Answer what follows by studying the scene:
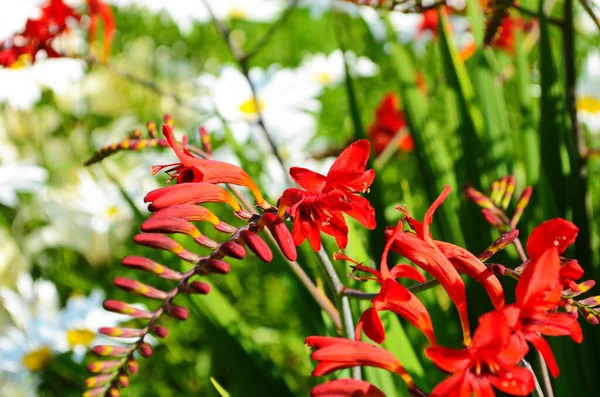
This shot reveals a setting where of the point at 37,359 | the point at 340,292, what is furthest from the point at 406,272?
the point at 37,359

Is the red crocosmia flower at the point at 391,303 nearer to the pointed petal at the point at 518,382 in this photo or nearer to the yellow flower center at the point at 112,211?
the pointed petal at the point at 518,382

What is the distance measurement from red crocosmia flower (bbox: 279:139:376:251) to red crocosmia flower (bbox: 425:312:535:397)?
97mm

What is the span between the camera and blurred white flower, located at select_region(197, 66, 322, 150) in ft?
5.26

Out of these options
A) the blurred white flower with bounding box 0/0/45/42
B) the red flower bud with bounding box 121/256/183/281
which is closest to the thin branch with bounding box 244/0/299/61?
Answer: the red flower bud with bounding box 121/256/183/281

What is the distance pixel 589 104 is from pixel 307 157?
2.80 feet

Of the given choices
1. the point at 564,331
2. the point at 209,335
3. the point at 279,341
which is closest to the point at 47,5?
the point at 209,335

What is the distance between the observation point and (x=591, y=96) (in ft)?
5.39

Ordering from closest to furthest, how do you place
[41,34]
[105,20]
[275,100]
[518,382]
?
1. [518,382]
2. [41,34]
3. [105,20]
4. [275,100]

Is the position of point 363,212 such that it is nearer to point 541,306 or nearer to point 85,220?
point 541,306

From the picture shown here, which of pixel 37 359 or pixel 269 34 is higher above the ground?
pixel 269 34

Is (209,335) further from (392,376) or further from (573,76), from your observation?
(573,76)

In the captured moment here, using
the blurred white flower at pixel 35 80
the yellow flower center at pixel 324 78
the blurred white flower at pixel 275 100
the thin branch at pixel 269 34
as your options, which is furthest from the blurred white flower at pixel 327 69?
the thin branch at pixel 269 34

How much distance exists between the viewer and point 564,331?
13.6 inches

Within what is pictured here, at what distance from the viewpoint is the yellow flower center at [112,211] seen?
4.90 ft
